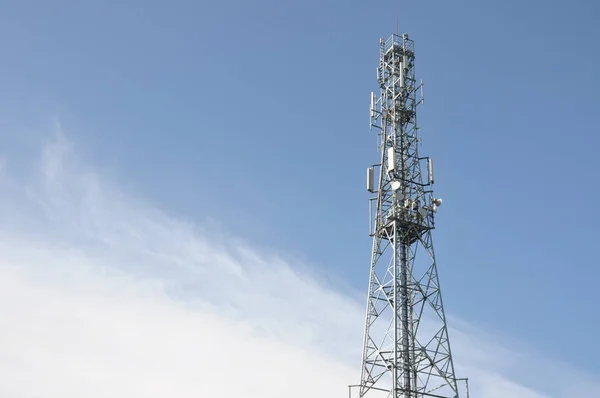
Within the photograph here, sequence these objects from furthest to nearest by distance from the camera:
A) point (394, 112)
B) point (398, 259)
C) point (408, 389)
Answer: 1. point (394, 112)
2. point (398, 259)
3. point (408, 389)

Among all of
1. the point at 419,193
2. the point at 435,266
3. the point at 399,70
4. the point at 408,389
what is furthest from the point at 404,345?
the point at 399,70

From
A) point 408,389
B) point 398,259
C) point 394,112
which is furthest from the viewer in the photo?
point 394,112

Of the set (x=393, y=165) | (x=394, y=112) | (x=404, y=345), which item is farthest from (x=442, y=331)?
(x=394, y=112)

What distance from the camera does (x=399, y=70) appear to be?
215 ft

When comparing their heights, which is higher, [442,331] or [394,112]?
[394,112]

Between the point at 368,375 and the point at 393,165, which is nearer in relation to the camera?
the point at 368,375

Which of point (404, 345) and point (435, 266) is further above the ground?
point (435, 266)

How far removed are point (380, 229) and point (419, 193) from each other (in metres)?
4.43

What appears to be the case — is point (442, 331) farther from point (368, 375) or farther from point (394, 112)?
point (394, 112)

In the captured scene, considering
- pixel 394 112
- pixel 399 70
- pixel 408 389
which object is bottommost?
pixel 408 389

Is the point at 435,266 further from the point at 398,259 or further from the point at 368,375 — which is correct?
the point at 368,375

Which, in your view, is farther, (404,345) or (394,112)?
(394,112)

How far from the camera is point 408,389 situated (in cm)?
5378

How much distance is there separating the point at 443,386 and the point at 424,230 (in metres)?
12.1
